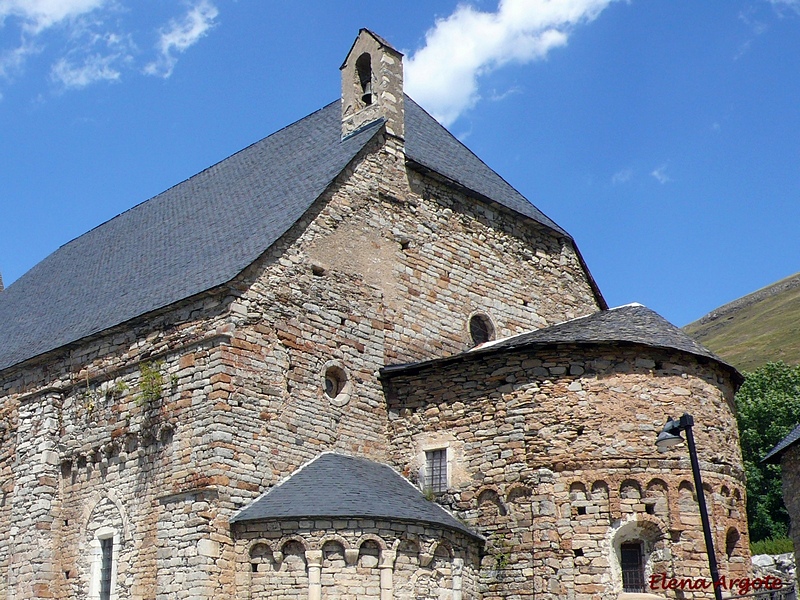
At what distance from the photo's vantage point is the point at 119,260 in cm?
2189

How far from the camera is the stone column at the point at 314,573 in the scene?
1389cm

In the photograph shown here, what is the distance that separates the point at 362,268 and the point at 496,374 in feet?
10.9

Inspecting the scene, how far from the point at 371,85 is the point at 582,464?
907cm

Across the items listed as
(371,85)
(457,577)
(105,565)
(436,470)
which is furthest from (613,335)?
(105,565)

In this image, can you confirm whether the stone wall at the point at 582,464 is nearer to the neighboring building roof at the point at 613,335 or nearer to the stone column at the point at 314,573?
the neighboring building roof at the point at 613,335

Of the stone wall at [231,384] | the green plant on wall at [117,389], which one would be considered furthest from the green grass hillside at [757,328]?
the green plant on wall at [117,389]

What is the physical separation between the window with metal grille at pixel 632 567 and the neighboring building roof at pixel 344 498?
2.37m

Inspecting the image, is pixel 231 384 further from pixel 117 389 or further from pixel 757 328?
pixel 757 328

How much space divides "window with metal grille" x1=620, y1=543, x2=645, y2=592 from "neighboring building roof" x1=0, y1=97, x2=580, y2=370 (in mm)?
7629

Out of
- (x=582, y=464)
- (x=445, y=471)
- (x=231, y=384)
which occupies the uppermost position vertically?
(x=231, y=384)

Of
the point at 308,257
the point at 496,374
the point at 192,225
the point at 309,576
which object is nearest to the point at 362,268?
the point at 308,257

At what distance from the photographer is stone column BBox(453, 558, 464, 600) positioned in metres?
15.1

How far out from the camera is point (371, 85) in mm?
20047

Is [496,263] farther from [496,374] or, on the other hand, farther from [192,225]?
[192,225]
